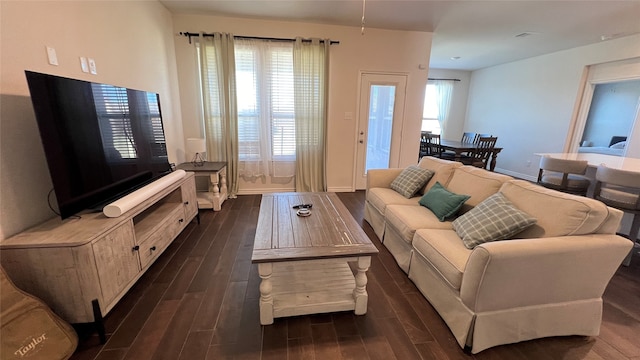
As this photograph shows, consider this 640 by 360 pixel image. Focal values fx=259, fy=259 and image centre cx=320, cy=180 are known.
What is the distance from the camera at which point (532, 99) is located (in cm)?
555

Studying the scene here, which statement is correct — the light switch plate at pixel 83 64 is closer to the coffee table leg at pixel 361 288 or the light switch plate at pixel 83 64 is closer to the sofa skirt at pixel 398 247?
the coffee table leg at pixel 361 288

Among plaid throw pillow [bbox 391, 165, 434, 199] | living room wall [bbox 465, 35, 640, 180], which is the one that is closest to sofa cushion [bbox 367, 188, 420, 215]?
plaid throw pillow [bbox 391, 165, 434, 199]

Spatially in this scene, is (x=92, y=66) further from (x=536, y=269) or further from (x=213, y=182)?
(x=536, y=269)

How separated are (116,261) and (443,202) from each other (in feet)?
8.23

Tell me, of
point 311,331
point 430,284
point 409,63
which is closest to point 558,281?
point 430,284

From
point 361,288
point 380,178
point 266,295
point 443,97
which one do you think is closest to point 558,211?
point 361,288

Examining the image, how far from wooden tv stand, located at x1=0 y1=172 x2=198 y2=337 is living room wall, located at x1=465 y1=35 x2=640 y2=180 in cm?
671

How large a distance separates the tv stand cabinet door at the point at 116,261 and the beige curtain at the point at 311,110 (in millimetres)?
2749

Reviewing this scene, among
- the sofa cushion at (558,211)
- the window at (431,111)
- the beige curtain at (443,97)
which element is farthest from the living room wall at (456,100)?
the sofa cushion at (558,211)

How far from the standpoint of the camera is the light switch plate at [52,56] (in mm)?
1746

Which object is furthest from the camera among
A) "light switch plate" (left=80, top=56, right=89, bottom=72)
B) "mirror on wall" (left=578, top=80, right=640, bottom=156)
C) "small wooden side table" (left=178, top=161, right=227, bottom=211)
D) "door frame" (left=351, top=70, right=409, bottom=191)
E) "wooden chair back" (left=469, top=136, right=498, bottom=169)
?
"wooden chair back" (left=469, top=136, right=498, bottom=169)

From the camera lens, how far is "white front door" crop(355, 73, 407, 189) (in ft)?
14.2

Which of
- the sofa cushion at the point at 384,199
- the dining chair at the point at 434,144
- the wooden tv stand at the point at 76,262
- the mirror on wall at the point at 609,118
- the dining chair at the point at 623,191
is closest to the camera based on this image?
the wooden tv stand at the point at 76,262

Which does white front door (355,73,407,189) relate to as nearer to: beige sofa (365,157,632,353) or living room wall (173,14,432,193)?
living room wall (173,14,432,193)
